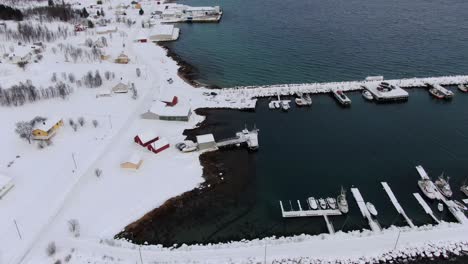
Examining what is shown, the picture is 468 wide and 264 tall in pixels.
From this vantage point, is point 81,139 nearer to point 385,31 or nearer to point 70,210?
point 70,210

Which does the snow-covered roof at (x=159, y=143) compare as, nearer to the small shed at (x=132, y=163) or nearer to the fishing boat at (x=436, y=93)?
the small shed at (x=132, y=163)

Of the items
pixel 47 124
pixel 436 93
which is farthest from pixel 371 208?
pixel 47 124

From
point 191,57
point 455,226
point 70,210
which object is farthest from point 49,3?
point 455,226

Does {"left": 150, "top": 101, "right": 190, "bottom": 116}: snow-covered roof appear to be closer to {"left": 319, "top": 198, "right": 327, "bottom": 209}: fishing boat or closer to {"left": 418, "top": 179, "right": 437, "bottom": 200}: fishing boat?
{"left": 319, "top": 198, "right": 327, "bottom": 209}: fishing boat

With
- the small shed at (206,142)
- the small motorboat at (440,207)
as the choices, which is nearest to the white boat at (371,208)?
the small motorboat at (440,207)

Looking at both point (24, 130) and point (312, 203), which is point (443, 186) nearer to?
point (312, 203)

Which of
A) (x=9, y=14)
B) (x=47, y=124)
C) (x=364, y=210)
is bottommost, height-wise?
(x=364, y=210)
